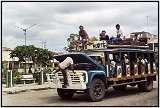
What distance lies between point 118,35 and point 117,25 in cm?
57

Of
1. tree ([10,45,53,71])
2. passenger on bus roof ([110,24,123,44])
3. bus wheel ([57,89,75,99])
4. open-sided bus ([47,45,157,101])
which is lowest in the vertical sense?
bus wheel ([57,89,75,99])

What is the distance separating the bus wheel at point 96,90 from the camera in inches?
441

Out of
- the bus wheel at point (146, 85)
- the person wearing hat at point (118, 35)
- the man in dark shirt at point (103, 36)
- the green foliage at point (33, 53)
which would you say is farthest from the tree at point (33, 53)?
the man in dark shirt at point (103, 36)

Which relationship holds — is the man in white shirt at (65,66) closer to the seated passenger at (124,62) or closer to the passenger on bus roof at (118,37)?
the seated passenger at (124,62)

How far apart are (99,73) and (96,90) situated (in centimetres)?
63

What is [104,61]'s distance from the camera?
12156mm

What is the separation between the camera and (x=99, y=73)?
38.0 feet

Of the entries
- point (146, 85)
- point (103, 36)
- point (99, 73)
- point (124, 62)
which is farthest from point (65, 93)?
point (146, 85)

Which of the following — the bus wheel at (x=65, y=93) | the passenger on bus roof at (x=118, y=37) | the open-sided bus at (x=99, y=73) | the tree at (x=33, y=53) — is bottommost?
the bus wheel at (x=65, y=93)

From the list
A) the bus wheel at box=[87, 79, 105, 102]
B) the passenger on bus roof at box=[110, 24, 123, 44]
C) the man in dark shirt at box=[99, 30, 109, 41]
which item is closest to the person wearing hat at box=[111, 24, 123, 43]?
the passenger on bus roof at box=[110, 24, 123, 44]

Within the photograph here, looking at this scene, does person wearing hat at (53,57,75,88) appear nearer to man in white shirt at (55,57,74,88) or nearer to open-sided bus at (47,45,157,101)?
man in white shirt at (55,57,74,88)

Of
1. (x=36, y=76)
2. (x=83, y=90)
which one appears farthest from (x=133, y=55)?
(x=36, y=76)

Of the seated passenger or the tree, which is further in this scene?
the tree

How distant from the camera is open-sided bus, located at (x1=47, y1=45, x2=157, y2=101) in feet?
36.6
